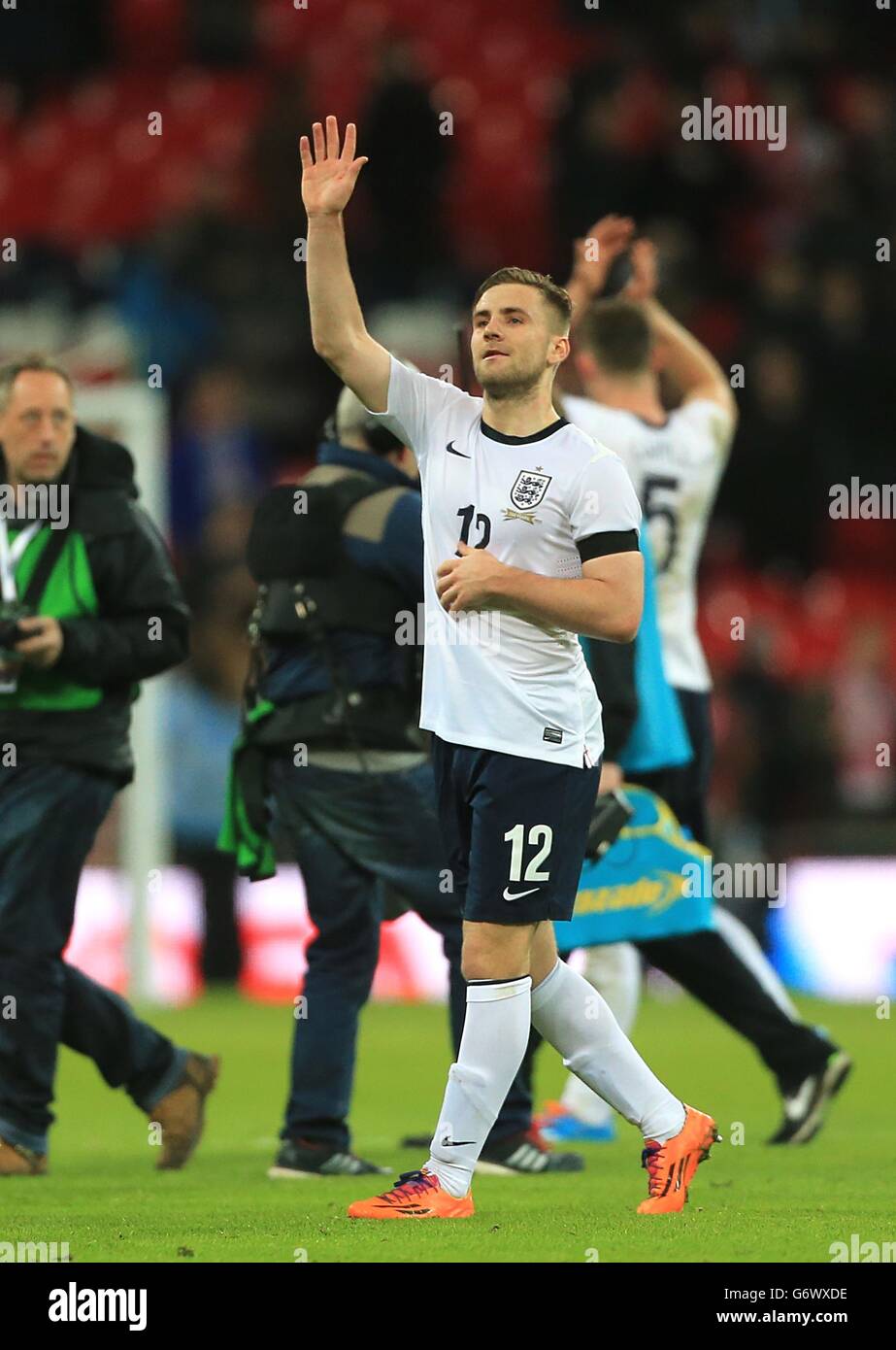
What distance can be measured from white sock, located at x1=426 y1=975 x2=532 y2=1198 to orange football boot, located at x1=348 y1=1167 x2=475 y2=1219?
2 centimetres

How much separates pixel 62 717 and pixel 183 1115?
1.23 meters

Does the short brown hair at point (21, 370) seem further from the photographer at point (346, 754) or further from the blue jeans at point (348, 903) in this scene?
the blue jeans at point (348, 903)

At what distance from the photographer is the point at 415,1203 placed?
5395 millimetres

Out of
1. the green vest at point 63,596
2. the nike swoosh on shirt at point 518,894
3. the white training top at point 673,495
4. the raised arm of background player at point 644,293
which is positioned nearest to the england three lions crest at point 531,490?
the nike swoosh on shirt at point 518,894

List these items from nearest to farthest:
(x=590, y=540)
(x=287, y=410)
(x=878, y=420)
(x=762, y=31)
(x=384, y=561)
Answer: (x=590, y=540), (x=384, y=561), (x=878, y=420), (x=287, y=410), (x=762, y=31)

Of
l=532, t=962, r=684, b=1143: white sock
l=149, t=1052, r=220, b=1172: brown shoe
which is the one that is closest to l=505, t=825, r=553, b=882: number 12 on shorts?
l=532, t=962, r=684, b=1143: white sock

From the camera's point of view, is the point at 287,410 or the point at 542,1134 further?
the point at 287,410

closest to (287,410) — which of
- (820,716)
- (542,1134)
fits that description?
(820,716)

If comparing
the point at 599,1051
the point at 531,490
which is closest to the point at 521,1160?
the point at 599,1051

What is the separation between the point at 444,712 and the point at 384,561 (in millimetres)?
1336

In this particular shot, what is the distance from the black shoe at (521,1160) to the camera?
6.75 meters

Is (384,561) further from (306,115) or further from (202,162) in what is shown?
(202,162)

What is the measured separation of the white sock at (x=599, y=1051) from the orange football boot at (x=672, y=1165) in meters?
0.02

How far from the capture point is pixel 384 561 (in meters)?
6.75
